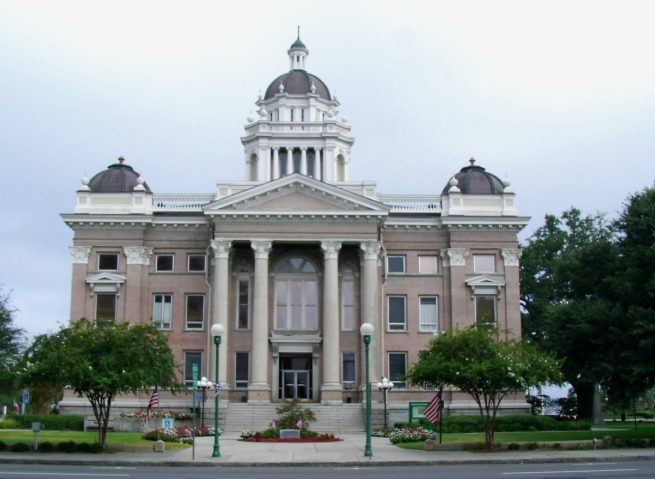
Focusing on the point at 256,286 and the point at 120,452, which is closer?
the point at 120,452

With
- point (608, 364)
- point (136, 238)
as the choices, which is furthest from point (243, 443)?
point (136, 238)

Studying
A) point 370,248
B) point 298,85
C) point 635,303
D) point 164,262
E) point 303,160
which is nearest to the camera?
point 635,303

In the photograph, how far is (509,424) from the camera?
175 feet

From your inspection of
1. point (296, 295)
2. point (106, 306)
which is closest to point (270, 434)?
point (296, 295)

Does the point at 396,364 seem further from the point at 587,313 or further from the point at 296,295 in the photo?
the point at 587,313

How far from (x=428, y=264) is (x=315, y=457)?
3009 cm

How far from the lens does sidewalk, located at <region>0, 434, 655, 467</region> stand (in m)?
31.0

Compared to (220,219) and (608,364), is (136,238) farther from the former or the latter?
(608,364)

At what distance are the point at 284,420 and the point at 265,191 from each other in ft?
53.4

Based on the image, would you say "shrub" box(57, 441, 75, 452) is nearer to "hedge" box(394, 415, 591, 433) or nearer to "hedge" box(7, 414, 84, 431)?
"hedge" box(7, 414, 84, 431)

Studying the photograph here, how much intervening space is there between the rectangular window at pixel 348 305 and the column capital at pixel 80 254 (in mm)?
17152

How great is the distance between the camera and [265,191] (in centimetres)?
5831

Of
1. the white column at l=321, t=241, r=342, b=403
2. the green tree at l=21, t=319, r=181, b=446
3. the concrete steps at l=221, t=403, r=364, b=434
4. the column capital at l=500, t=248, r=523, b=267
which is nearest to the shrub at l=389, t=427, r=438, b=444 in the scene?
the concrete steps at l=221, t=403, r=364, b=434

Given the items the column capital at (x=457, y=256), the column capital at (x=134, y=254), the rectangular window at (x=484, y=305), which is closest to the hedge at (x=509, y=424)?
the rectangular window at (x=484, y=305)
